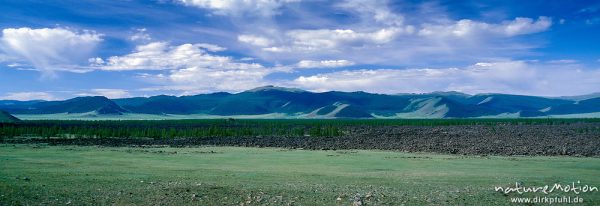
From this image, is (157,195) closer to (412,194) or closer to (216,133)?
(412,194)

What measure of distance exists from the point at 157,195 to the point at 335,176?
28.5 feet

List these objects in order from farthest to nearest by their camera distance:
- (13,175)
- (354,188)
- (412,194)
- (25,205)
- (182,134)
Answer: (182,134)
(13,175)
(354,188)
(412,194)
(25,205)

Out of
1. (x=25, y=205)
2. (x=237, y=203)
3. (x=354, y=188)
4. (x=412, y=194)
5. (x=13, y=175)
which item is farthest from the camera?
(x=13, y=175)

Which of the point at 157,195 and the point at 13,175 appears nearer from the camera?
the point at 157,195

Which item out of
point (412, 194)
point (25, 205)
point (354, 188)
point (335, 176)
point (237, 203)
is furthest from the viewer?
point (335, 176)

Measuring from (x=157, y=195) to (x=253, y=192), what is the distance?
117 inches

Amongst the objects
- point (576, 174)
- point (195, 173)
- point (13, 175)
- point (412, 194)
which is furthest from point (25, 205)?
point (576, 174)

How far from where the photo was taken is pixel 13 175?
67.1ft

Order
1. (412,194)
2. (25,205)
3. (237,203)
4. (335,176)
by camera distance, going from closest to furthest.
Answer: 1. (25,205)
2. (237,203)
3. (412,194)
4. (335,176)

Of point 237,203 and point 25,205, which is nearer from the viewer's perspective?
point 25,205

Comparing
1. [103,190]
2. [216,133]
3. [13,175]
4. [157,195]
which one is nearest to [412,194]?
[157,195]

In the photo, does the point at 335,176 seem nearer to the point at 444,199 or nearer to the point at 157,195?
the point at 444,199

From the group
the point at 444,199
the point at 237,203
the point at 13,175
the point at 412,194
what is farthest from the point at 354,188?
the point at 13,175

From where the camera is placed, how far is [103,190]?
16766 millimetres
